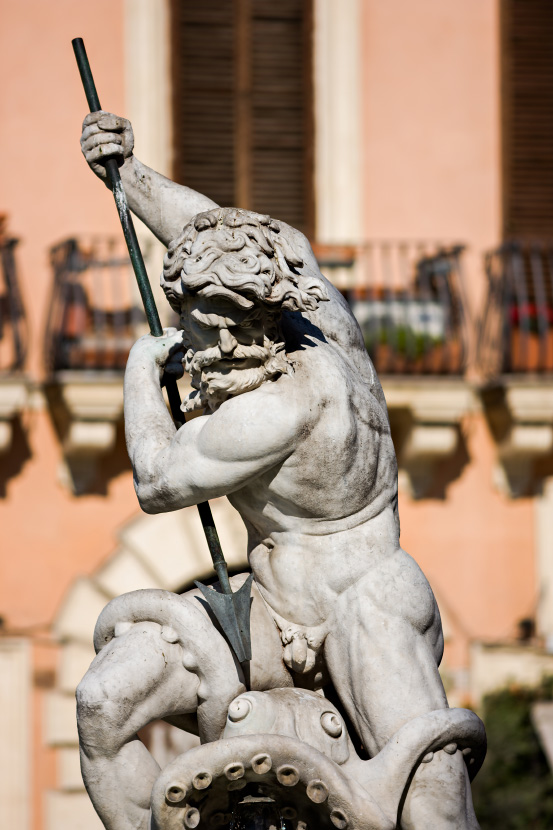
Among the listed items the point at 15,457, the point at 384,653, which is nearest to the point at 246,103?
the point at 15,457

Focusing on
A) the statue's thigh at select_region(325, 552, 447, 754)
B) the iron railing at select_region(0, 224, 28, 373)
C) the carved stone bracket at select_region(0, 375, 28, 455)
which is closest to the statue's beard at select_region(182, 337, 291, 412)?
the statue's thigh at select_region(325, 552, 447, 754)

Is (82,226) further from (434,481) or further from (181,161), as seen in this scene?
(434,481)

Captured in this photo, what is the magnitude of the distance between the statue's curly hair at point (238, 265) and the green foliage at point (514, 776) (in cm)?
634

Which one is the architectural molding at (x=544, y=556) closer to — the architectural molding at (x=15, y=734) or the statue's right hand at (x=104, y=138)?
the architectural molding at (x=15, y=734)

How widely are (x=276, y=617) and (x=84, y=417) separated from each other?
7276mm

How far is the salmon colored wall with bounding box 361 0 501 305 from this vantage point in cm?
1223

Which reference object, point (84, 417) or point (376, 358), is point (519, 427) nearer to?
point (376, 358)

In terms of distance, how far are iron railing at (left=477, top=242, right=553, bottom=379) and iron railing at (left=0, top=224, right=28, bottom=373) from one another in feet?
9.58

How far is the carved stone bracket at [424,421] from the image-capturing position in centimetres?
1130

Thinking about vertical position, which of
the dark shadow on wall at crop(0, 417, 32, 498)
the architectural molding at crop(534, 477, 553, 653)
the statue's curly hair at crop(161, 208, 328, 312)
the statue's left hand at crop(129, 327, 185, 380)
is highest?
the statue's curly hair at crop(161, 208, 328, 312)

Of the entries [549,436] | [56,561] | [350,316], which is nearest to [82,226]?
[56,561]

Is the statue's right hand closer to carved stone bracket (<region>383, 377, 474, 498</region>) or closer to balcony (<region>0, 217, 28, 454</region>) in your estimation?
carved stone bracket (<region>383, 377, 474, 498</region>)

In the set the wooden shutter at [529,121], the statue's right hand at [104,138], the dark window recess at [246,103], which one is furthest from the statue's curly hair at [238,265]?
the wooden shutter at [529,121]

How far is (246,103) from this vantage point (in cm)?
1237
